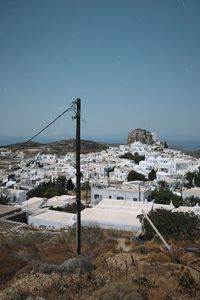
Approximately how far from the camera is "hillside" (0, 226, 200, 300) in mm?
6473

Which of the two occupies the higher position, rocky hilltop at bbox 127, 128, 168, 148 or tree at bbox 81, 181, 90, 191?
rocky hilltop at bbox 127, 128, 168, 148

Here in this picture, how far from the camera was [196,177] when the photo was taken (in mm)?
47531

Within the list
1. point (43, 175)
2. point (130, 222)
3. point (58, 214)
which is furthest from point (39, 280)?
point (43, 175)

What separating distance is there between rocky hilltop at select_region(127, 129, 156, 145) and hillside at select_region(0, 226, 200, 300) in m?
124

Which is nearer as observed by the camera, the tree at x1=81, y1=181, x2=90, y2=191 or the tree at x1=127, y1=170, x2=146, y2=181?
the tree at x1=81, y1=181, x2=90, y2=191

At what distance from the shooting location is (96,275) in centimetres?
779

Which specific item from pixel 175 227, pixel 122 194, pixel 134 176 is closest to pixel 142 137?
pixel 134 176

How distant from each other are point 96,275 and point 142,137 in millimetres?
128259

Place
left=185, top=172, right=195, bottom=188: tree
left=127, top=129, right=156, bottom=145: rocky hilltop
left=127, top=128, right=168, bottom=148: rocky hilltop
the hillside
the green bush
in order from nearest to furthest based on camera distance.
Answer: the hillside → the green bush → left=185, top=172, right=195, bottom=188: tree → left=127, top=128, right=168, bottom=148: rocky hilltop → left=127, top=129, right=156, bottom=145: rocky hilltop

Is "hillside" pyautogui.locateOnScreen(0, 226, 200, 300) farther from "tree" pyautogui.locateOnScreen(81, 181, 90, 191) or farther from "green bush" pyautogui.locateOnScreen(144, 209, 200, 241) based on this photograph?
"tree" pyautogui.locateOnScreen(81, 181, 90, 191)

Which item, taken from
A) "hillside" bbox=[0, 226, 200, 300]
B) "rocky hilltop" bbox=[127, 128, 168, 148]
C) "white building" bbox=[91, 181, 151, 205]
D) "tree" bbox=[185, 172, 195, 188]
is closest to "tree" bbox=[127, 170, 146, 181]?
"tree" bbox=[185, 172, 195, 188]

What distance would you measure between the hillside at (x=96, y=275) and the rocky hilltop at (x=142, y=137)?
405ft

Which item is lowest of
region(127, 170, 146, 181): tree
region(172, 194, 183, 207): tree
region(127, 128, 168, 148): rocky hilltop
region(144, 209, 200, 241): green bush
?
region(172, 194, 183, 207): tree

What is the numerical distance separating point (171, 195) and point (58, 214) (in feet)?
51.8
